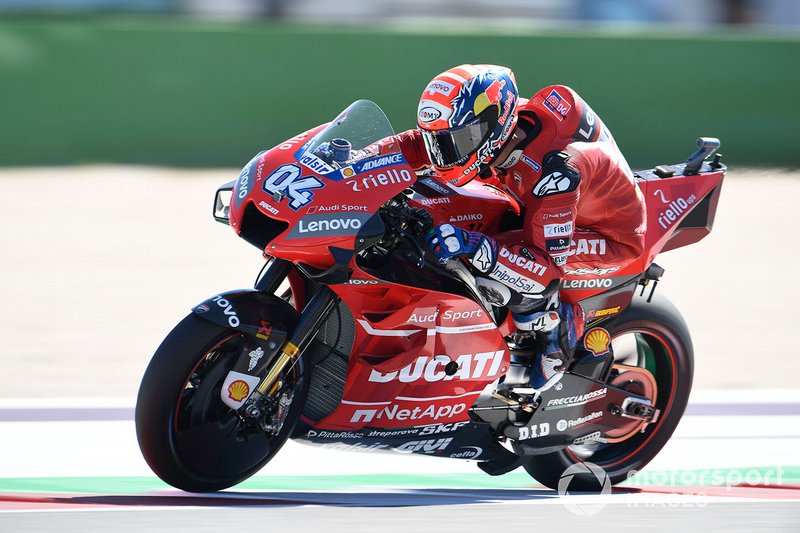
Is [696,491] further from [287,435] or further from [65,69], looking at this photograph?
[65,69]

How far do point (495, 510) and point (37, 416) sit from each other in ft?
8.17

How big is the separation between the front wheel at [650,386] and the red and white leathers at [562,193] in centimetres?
40

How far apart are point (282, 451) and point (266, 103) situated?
25.4ft

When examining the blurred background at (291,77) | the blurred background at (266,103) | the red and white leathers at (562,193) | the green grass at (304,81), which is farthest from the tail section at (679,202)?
the blurred background at (291,77)

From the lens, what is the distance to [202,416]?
3971 mm

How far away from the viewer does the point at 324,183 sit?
156 inches

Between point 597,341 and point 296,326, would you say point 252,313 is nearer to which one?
point 296,326

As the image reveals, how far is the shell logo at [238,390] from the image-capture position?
12.9 ft

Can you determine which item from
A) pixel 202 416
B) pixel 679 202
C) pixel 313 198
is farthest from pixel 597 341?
pixel 202 416

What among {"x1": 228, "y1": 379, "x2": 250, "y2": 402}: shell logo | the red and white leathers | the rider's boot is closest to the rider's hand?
the red and white leathers

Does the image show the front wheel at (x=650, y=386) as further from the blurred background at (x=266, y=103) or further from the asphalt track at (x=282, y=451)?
the blurred background at (x=266, y=103)

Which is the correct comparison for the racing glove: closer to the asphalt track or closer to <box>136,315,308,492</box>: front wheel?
<box>136,315,308,492</box>: front wheel

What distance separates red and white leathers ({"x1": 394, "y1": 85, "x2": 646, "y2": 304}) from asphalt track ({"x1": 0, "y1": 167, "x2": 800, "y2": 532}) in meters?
0.92

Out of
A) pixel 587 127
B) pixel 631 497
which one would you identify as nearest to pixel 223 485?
pixel 631 497
